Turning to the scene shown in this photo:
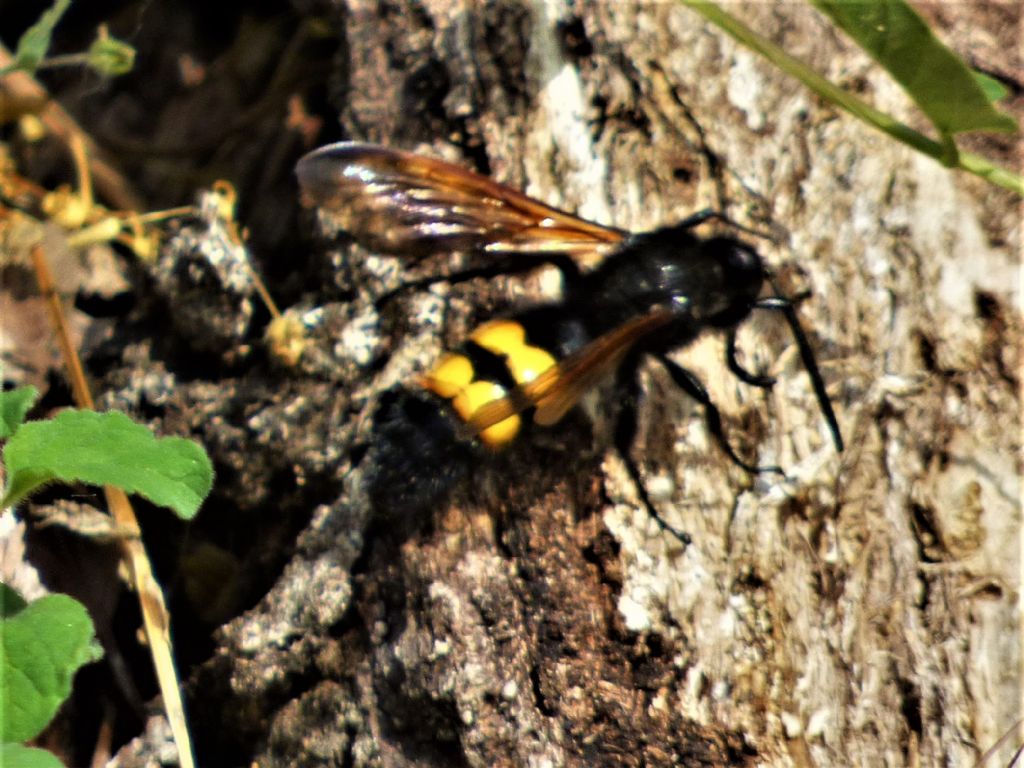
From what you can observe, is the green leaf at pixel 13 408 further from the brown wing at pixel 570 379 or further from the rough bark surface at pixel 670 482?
the brown wing at pixel 570 379

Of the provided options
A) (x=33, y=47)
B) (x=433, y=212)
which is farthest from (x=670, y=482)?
(x=33, y=47)

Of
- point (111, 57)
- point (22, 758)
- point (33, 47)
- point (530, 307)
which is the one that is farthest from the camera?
point (111, 57)

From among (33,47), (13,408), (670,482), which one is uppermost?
(33,47)

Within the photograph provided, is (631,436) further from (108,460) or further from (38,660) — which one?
(38,660)

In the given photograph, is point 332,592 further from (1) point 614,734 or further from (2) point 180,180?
(2) point 180,180

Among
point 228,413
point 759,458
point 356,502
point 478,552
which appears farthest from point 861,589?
point 228,413

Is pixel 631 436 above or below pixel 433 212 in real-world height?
below
